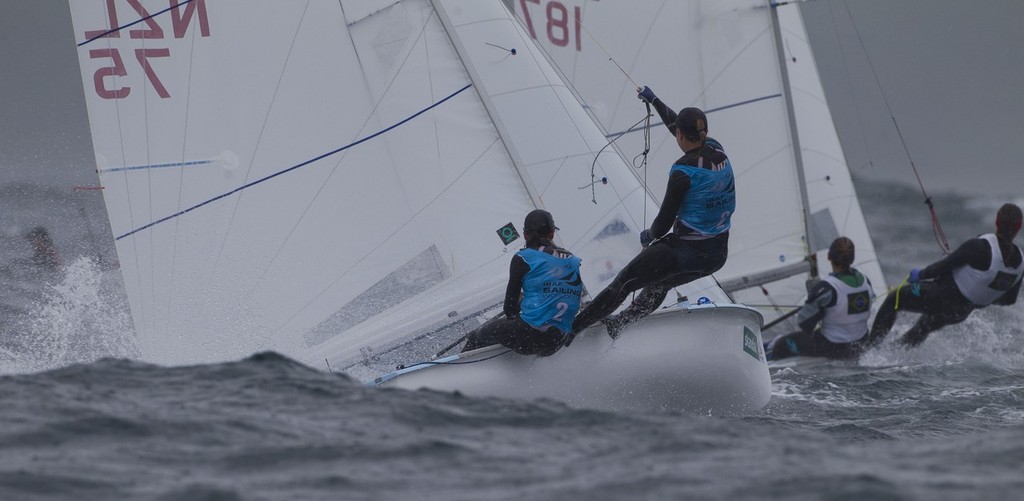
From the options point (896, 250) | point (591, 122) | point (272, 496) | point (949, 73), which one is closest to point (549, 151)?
point (591, 122)

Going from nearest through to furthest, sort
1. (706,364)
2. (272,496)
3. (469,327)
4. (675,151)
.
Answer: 1. (272,496)
2. (706,364)
3. (469,327)
4. (675,151)

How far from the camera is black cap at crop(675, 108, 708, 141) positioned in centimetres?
570

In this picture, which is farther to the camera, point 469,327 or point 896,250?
point 896,250

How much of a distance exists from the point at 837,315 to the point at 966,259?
0.87m

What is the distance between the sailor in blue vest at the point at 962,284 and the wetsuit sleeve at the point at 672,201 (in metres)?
3.27

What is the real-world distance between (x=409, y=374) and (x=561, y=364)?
2.12 ft

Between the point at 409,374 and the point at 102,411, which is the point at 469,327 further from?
the point at 102,411

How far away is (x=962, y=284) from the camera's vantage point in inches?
347

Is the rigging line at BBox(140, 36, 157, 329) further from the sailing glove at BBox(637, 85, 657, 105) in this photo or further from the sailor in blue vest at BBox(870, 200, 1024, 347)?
the sailor in blue vest at BBox(870, 200, 1024, 347)

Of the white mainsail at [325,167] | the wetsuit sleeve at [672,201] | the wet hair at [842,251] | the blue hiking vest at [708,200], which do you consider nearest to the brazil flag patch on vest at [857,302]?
the wet hair at [842,251]

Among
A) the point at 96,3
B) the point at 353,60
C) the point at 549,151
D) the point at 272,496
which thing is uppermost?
the point at 96,3

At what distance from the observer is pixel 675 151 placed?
10.7m

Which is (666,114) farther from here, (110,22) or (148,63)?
(110,22)

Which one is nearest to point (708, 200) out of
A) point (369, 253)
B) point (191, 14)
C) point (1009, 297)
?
point (369, 253)
